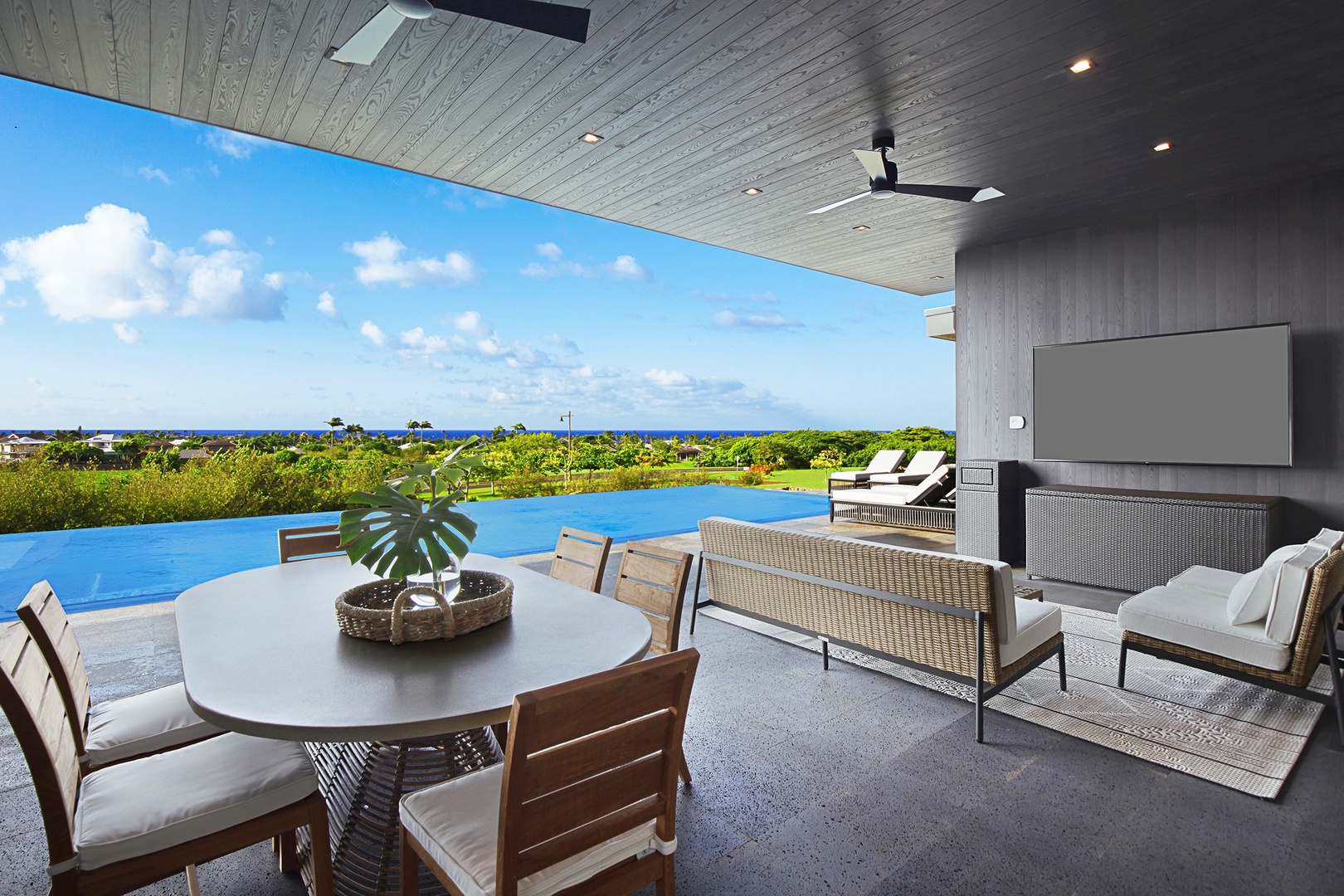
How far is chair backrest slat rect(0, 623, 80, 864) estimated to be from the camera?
1107mm

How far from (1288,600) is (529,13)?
3406mm

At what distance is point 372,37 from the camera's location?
7.68 feet

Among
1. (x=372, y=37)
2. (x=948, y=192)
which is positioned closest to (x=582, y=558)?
(x=372, y=37)

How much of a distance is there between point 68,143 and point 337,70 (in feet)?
44.3

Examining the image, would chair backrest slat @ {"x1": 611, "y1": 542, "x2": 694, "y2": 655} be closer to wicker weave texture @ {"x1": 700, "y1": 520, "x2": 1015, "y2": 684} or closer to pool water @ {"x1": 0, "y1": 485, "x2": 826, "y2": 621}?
wicker weave texture @ {"x1": 700, "y1": 520, "x2": 1015, "y2": 684}

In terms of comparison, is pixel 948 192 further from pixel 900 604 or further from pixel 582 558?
pixel 582 558

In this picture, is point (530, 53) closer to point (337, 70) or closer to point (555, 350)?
point (337, 70)

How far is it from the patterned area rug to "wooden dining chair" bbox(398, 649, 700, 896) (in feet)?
6.02

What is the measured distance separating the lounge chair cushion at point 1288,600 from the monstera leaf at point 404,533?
282cm

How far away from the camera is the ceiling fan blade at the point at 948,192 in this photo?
3.97 meters

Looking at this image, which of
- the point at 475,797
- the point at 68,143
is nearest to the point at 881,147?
the point at 475,797

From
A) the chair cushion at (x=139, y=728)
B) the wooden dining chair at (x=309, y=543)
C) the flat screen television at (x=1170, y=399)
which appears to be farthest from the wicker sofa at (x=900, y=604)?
the flat screen television at (x=1170, y=399)

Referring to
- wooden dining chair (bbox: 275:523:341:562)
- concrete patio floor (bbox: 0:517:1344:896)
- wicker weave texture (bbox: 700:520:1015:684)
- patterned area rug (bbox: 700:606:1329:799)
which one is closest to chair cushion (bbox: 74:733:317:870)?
concrete patio floor (bbox: 0:517:1344:896)

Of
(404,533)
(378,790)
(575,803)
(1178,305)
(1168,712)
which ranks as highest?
(1178,305)
